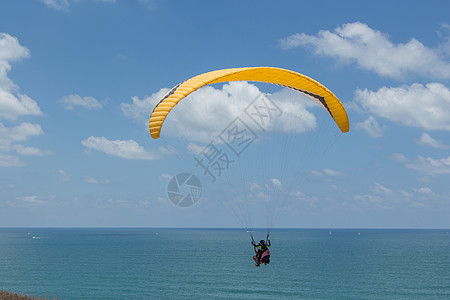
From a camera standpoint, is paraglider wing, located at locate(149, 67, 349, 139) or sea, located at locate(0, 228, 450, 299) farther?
sea, located at locate(0, 228, 450, 299)

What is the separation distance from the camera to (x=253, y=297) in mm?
40219

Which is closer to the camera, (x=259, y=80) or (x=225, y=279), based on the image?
→ (x=259, y=80)

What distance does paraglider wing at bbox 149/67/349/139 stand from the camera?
1341 cm

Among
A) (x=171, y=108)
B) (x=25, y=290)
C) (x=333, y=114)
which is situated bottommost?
(x=25, y=290)

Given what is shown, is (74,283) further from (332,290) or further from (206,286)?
(332,290)

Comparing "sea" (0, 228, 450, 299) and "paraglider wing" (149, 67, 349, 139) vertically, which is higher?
"paraglider wing" (149, 67, 349, 139)

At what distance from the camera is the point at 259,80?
628 inches

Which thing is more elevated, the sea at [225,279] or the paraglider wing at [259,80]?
the paraglider wing at [259,80]

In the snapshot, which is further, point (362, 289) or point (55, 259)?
point (55, 259)

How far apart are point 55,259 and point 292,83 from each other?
66828mm

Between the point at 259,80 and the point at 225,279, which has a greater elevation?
the point at 259,80

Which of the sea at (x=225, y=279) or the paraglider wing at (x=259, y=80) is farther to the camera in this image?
the sea at (x=225, y=279)

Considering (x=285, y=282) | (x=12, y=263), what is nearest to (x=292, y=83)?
(x=285, y=282)

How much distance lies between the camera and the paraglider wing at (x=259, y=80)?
44.0ft
